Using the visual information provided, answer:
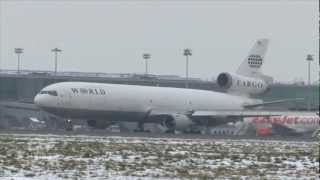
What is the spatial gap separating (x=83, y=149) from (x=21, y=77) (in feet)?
255

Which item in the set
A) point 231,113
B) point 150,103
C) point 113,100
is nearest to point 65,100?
point 113,100

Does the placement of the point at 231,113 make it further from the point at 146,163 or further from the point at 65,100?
the point at 146,163

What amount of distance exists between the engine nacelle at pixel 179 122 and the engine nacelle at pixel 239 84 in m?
10.1

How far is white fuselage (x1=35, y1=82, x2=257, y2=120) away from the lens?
203 ft

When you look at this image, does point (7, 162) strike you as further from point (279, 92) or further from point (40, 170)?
point (279, 92)

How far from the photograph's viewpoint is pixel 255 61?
254 ft

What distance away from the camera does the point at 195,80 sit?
123375 millimetres

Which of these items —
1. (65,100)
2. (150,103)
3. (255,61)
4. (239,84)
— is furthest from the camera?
(255,61)

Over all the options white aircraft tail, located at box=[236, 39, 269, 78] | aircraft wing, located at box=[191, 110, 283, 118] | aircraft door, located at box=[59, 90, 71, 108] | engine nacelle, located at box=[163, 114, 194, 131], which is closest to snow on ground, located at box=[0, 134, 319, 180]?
aircraft door, located at box=[59, 90, 71, 108]

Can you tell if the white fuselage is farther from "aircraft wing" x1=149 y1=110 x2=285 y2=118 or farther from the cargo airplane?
"aircraft wing" x1=149 y1=110 x2=285 y2=118

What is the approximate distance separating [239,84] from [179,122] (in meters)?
12.2

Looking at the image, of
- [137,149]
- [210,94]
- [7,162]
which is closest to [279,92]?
[210,94]

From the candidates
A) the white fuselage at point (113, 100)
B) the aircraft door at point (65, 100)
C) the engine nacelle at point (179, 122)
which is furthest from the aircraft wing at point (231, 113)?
the aircraft door at point (65, 100)

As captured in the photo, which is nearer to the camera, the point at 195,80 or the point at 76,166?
the point at 76,166
